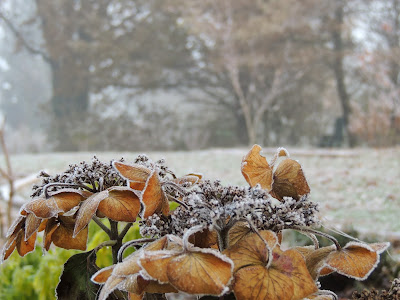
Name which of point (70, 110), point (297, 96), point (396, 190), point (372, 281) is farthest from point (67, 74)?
point (372, 281)

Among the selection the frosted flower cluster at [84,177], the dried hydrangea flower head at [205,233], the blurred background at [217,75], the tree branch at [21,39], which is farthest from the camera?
the tree branch at [21,39]

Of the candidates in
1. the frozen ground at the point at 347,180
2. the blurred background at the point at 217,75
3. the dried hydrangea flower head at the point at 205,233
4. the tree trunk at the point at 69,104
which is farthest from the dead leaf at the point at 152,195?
the tree trunk at the point at 69,104

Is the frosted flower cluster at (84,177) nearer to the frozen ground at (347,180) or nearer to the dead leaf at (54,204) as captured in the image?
the dead leaf at (54,204)

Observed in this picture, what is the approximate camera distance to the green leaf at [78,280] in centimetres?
48

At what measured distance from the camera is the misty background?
1041 centimetres

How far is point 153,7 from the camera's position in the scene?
12.5m

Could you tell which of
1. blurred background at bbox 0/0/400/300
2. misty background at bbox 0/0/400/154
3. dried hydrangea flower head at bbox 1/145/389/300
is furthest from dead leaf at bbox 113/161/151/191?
misty background at bbox 0/0/400/154

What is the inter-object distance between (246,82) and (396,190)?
27.8ft

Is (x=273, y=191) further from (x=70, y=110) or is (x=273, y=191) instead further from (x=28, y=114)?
(x=28, y=114)

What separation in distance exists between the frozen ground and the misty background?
3.88 m

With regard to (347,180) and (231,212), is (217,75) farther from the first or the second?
(231,212)

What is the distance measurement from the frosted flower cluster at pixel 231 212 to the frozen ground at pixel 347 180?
4.39ft

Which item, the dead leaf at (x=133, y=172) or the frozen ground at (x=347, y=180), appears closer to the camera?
the dead leaf at (x=133, y=172)

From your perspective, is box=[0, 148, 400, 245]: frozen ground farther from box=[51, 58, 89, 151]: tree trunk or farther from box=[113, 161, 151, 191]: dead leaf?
box=[51, 58, 89, 151]: tree trunk
